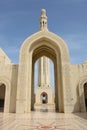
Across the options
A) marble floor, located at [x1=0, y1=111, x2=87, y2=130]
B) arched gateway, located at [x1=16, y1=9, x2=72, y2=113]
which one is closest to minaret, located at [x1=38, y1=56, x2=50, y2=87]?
arched gateway, located at [x1=16, y1=9, x2=72, y2=113]

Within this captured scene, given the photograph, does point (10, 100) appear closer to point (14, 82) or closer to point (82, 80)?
point (14, 82)

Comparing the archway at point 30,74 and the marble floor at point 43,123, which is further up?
the archway at point 30,74

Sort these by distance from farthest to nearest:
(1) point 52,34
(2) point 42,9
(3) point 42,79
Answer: (3) point 42,79 < (2) point 42,9 < (1) point 52,34

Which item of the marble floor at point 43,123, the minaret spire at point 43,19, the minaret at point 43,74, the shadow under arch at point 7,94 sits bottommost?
the marble floor at point 43,123

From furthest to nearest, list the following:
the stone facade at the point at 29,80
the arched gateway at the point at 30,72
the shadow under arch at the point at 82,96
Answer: the shadow under arch at the point at 82,96 → the stone facade at the point at 29,80 → the arched gateway at the point at 30,72

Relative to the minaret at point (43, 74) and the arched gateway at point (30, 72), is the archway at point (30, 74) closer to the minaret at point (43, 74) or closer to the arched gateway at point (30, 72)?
the arched gateway at point (30, 72)

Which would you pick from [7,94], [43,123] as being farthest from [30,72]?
[43,123]

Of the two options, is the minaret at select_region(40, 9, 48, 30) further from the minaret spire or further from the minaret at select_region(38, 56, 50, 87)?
the minaret at select_region(38, 56, 50, 87)

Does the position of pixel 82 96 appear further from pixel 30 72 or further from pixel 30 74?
pixel 30 72

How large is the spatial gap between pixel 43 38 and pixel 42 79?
20498 mm

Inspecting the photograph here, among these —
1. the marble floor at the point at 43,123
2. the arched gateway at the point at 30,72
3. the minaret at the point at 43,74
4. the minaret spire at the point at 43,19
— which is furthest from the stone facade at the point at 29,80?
the minaret at the point at 43,74

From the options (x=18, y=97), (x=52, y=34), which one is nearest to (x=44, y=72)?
(x=52, y=34)

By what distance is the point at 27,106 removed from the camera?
14305 millimetres

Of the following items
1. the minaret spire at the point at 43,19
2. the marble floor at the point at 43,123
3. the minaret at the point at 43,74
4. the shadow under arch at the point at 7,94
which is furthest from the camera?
the minaret at the point at 43,74
